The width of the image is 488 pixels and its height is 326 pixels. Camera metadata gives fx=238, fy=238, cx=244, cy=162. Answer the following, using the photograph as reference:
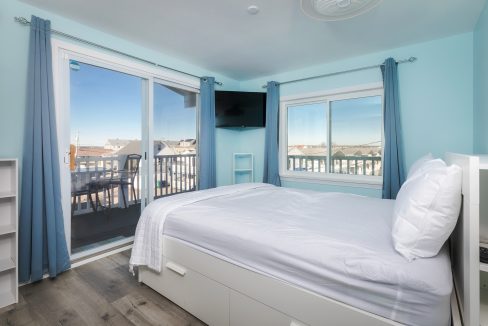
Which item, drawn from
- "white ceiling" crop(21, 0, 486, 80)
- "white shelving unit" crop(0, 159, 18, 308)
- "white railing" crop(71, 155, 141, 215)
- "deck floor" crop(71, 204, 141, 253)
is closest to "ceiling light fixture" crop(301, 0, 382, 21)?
"white ceiling" crop(21, 0, 486, 80)

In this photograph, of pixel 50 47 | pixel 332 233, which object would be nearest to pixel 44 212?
pixel 50 47

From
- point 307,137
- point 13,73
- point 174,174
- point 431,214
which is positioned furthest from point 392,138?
point 13,73

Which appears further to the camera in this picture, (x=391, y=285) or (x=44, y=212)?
(x=44, y=212)

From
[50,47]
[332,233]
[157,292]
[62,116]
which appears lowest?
[157,292]

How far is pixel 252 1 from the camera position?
78.9 inches

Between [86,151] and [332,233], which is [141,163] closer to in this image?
[86,151]

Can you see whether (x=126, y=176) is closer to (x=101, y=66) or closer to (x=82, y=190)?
(x=82, y=190)

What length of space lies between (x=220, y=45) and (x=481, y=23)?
256cm

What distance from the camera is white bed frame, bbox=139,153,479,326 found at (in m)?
0.88

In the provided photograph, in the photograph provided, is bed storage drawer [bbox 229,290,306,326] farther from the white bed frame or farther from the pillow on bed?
the pillow on bed

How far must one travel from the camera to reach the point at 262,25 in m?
2.39

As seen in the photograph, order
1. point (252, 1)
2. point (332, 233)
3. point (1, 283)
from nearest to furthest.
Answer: point (332, 233), point (1, 283), point (252, 1)

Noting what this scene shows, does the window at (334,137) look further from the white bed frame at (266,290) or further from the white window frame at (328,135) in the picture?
the white bed frame at (266,290)

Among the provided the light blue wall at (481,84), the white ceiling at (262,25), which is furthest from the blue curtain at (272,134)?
the light blue wall at (481,84)
